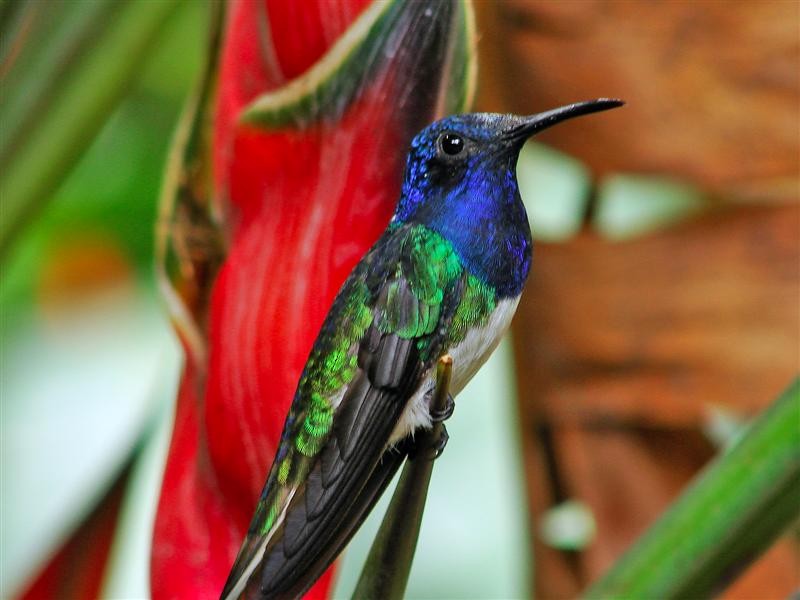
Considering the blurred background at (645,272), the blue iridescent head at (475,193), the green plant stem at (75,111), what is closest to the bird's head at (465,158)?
the blue iridescent head at (475,193)

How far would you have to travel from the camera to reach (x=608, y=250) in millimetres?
861

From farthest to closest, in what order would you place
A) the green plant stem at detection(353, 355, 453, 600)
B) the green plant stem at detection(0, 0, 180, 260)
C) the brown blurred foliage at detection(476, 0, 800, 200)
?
the brown blurred foliage at detection(476, 0, 800, 200), the green plant stem at detection(0, 0, 180, 260), the green plant stem at detection(353, 355, 453, 600)

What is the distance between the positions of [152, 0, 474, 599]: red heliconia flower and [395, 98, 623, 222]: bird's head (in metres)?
0.01

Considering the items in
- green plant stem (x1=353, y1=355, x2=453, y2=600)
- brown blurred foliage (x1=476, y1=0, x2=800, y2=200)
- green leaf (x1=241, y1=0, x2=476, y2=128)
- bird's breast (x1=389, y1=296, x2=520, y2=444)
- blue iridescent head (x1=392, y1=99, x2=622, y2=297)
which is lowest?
green plant stem (x1=353, y1=355, x2=453, y2=600)

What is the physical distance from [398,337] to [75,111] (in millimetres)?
160

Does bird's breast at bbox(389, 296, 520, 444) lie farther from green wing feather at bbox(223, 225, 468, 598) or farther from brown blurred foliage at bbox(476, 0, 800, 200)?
brown blurred foliage at bbox(476, 0, 800, 200)

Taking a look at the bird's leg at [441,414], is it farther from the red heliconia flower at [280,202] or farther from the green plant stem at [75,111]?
the green plant stem at [75,111]

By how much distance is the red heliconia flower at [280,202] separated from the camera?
43 centimetres

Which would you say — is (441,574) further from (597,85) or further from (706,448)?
(597,85)

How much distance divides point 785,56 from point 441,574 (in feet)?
2.75

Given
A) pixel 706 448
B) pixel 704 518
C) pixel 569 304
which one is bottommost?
pixel 704 518

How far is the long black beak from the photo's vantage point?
14.9 inches

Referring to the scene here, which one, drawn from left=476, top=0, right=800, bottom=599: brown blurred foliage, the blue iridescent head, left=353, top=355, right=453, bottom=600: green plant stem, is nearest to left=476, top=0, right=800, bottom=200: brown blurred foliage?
left=476, top=0, right=800, bottom=599: brown blurred foliage

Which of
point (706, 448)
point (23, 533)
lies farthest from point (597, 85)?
point (23, 533)
